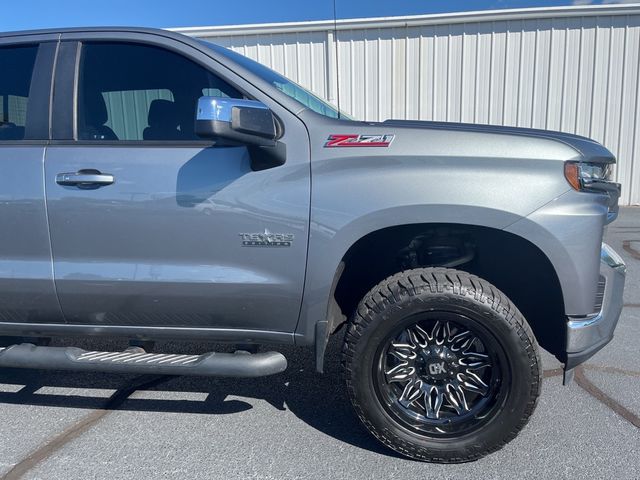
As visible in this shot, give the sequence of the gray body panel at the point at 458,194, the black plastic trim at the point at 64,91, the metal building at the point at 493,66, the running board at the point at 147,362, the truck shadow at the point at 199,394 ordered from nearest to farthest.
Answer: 1. the gray body panel at the point at 458,194
2. the running board at the point at 147,362
3. the black plastic trim at the point at 64,91
4. the truck shadow at the point at 199,394
5. the metal building at the point at 493,66

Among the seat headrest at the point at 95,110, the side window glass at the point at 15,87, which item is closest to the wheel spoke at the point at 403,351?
the seat headrest at the point at 95,110

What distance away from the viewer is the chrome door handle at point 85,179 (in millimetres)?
2498

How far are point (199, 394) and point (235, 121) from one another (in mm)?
1877

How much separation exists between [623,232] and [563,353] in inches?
276

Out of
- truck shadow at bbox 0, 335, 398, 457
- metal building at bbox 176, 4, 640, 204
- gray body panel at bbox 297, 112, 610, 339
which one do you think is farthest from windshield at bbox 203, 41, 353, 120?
metal building at bbox 176, 4, 640, 204

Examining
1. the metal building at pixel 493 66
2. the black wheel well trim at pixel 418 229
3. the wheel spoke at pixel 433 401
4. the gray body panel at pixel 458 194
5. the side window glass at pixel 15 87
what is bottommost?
the wheel spoke at pixel 433 401

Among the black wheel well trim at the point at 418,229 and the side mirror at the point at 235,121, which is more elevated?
the side mirror at the point at 235,121

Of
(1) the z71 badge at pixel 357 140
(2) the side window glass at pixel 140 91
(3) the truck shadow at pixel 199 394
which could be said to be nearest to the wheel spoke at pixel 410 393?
(3) the truck shadow at pixel 199 394

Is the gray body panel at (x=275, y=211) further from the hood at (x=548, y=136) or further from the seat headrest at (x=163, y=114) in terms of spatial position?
the seat headrest at (x=163, y=114)

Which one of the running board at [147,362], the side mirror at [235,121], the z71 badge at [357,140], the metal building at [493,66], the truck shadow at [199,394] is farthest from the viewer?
the metal building at [493,66]

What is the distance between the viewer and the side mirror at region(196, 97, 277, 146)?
7.09 feet

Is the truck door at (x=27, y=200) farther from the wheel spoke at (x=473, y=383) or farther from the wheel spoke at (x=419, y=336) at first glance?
the wheel spoke at (x=473, y=383)

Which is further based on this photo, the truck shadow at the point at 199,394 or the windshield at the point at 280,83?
the truck shadow at the point at 199,394

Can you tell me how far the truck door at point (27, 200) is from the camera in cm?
258
